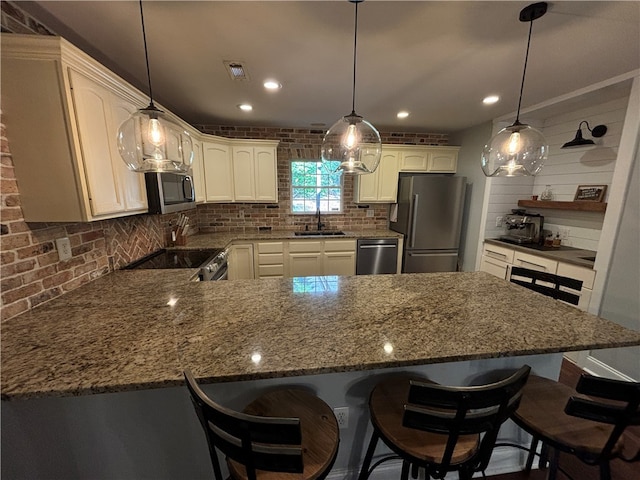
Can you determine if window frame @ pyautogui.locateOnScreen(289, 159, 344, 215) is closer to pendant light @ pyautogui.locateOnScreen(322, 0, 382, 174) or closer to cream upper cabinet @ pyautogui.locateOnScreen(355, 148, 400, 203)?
cream upper cabinet @ pyautogui.locateOnScreen(355, 148, 400, 203)

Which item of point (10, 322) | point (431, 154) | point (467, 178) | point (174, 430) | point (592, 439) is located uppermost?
point (431, 154)

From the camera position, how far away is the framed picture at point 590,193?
2494 mm

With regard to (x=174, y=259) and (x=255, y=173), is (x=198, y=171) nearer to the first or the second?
(x=255, y=173)

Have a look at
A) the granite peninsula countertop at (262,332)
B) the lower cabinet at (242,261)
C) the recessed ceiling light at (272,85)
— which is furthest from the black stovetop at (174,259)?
the recessed ceiling light at (272,85)

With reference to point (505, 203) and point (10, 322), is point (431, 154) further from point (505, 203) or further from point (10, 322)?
point (10, 322)

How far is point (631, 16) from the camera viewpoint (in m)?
1.35

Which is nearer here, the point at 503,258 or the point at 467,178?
the point at 503,258

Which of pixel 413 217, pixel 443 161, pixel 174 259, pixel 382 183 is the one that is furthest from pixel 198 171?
pixel 443 161

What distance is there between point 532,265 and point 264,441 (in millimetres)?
3110

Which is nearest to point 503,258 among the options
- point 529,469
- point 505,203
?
point 505,203

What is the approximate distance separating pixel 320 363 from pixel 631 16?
237 cm

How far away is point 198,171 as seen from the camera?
10.3ft

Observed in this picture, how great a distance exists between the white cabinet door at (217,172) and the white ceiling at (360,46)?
80 centimetres

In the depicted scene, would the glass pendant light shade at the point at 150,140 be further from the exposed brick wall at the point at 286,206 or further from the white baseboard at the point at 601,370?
the white baseboard at the point at 601,370
